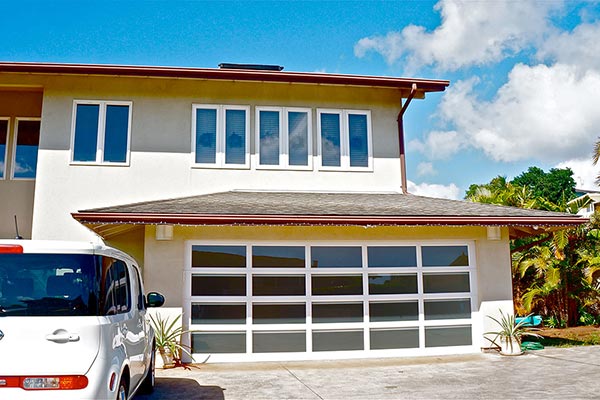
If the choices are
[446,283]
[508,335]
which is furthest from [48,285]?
[508,335]

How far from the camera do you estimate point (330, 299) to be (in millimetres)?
11070

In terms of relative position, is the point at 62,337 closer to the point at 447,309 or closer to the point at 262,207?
the point at 262,207

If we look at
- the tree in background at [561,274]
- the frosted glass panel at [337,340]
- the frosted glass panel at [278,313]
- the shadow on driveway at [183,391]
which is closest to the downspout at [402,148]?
the frosted glass panel at [337,340]

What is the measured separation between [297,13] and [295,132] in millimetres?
2939

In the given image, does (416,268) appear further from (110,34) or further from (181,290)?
(110,34)

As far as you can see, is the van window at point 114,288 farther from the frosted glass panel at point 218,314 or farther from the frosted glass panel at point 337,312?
the frosted glass panel at point 337,312

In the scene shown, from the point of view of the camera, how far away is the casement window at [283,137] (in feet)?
43.5

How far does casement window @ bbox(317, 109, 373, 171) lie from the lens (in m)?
13.5

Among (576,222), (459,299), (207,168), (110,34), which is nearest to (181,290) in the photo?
(207,168)

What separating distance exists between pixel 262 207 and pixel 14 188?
23.1ft

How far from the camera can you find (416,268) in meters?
11.4

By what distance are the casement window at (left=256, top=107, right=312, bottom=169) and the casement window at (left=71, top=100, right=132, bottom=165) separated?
322cm

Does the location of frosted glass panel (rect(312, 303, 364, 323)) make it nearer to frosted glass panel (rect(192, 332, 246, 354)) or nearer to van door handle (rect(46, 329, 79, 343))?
frosted glass panel (rect(192, 332, 246, 354))

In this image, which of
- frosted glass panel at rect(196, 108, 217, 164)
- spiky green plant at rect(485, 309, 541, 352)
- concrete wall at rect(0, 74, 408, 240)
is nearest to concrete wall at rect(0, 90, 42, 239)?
concrete wall at rect(0, 74, 408, 240)
